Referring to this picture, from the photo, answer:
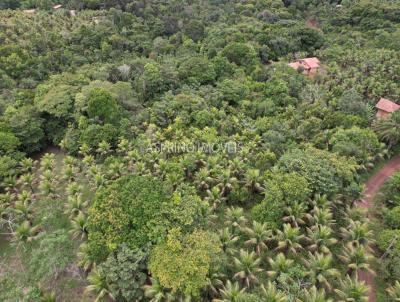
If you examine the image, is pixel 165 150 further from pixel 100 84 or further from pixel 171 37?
pixel 171 37

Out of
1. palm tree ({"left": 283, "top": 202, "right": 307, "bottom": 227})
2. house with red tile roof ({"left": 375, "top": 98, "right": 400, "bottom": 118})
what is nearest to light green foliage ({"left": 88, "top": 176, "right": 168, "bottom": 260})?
palm tree ({"left": 283, "top": 202, "right": 307, "bottom": 227})

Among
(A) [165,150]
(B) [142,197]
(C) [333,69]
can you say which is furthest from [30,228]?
(C) [333,69]

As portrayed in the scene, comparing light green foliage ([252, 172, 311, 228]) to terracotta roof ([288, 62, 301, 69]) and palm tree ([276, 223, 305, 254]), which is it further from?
terracotta roof ([288, 62, 301, 69])

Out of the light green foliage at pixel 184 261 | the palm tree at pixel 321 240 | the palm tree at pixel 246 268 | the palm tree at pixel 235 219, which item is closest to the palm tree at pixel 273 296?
the palm tree at pixel 246 268

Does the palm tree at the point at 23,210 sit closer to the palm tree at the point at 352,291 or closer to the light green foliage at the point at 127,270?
the light green foliage at the point at 127,270

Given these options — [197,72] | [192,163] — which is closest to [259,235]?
[192,163]
